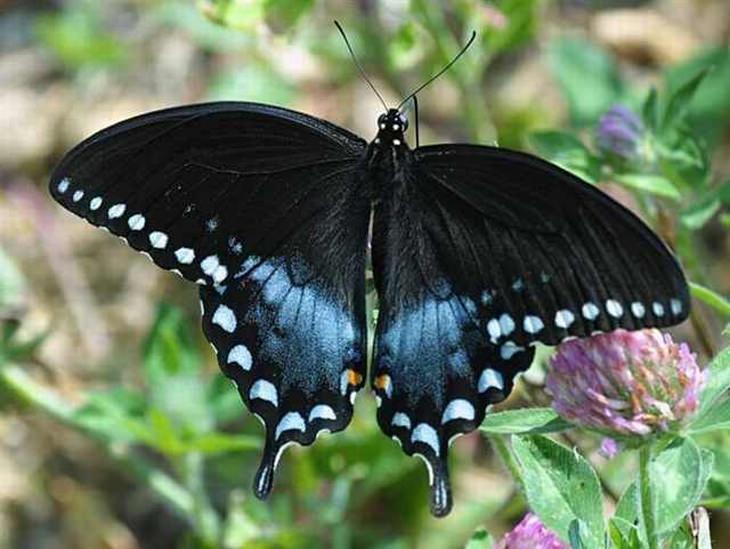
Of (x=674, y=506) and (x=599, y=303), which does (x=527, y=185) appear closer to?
(x=599, y=303)

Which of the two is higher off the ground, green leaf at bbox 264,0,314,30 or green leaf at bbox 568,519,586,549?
green leaf at bbox 264,0,314,30

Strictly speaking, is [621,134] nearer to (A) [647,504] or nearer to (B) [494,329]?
(B) [494,329]

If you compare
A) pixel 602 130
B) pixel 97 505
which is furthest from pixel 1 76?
pixel 602 130

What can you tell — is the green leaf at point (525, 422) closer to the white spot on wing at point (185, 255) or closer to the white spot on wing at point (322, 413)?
the white spot on wing at point (322, 413)

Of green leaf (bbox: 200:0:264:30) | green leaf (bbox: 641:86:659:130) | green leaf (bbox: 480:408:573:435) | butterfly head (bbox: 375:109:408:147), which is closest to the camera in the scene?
green leaf (bbox: 480:408:573:435)

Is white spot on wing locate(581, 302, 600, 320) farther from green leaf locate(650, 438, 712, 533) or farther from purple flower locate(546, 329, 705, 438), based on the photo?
green leaf locate(650, 438, 712, 533)

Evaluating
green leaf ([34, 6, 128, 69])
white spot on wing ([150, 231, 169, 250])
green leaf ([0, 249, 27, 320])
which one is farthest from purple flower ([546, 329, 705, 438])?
green leaf ([34, 6, 128, 69])
